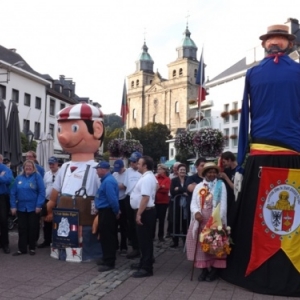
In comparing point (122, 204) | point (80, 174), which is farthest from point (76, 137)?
point (122, 204)

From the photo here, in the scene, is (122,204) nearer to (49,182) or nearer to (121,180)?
(121,180)

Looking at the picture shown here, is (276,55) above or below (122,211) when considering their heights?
above

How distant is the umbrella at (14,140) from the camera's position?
12016 mm

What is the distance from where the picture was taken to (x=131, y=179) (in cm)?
913

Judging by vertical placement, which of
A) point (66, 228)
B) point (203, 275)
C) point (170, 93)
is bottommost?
point (203, 275)

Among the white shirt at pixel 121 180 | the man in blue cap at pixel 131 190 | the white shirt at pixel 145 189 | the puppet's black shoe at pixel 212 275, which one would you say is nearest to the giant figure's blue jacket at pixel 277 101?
the white shirt at pixel 145 189

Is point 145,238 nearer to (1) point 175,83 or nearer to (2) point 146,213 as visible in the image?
(2) point 146,213

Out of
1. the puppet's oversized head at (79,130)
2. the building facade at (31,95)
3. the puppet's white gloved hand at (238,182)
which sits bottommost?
the puppet's white gloved hand at (238,182)

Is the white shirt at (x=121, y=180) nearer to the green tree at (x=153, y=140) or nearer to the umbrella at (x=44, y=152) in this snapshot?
the umbrella at (x=44, y=152)

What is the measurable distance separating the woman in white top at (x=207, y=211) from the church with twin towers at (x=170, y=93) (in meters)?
90.5

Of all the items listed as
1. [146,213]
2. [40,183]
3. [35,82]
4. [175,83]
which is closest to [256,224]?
[146,213]

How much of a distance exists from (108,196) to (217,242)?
1.94 metres

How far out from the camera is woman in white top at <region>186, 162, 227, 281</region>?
22.4 ft

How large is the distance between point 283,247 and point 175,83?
326 ft
